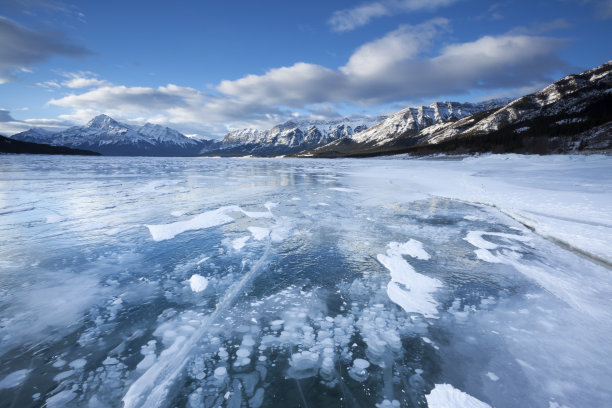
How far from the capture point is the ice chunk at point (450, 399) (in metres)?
2.71

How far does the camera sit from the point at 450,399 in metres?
2.77

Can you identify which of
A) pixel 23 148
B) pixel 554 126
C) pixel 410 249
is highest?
pixel 554 126

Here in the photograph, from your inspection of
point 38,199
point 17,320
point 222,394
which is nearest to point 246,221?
point 17,320

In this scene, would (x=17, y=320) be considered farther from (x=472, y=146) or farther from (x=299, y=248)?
(x=472, y=146)

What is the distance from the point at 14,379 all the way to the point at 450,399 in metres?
4.66

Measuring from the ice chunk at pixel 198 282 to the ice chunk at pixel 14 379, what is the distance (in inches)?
89.3

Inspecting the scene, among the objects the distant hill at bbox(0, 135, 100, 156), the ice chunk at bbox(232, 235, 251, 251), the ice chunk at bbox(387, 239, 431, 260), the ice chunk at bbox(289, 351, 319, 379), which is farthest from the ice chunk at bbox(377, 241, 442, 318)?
the distant hill at bbox(0, 135, 100, 156)

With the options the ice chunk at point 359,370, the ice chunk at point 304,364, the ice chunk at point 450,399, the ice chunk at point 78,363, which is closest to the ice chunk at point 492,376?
the ice chunk at point 450,399

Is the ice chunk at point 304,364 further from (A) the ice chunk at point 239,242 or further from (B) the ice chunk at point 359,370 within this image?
(A) the ice chunk at point 239,242

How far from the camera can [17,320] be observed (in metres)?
3.99

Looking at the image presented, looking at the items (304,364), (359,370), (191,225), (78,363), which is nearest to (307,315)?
(304,364)

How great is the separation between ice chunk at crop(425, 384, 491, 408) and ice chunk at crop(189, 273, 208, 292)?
3.93 m

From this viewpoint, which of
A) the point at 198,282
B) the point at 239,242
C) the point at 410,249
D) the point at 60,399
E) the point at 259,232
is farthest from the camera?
the point at 259,232

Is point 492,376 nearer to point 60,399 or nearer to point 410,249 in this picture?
point 410,249
